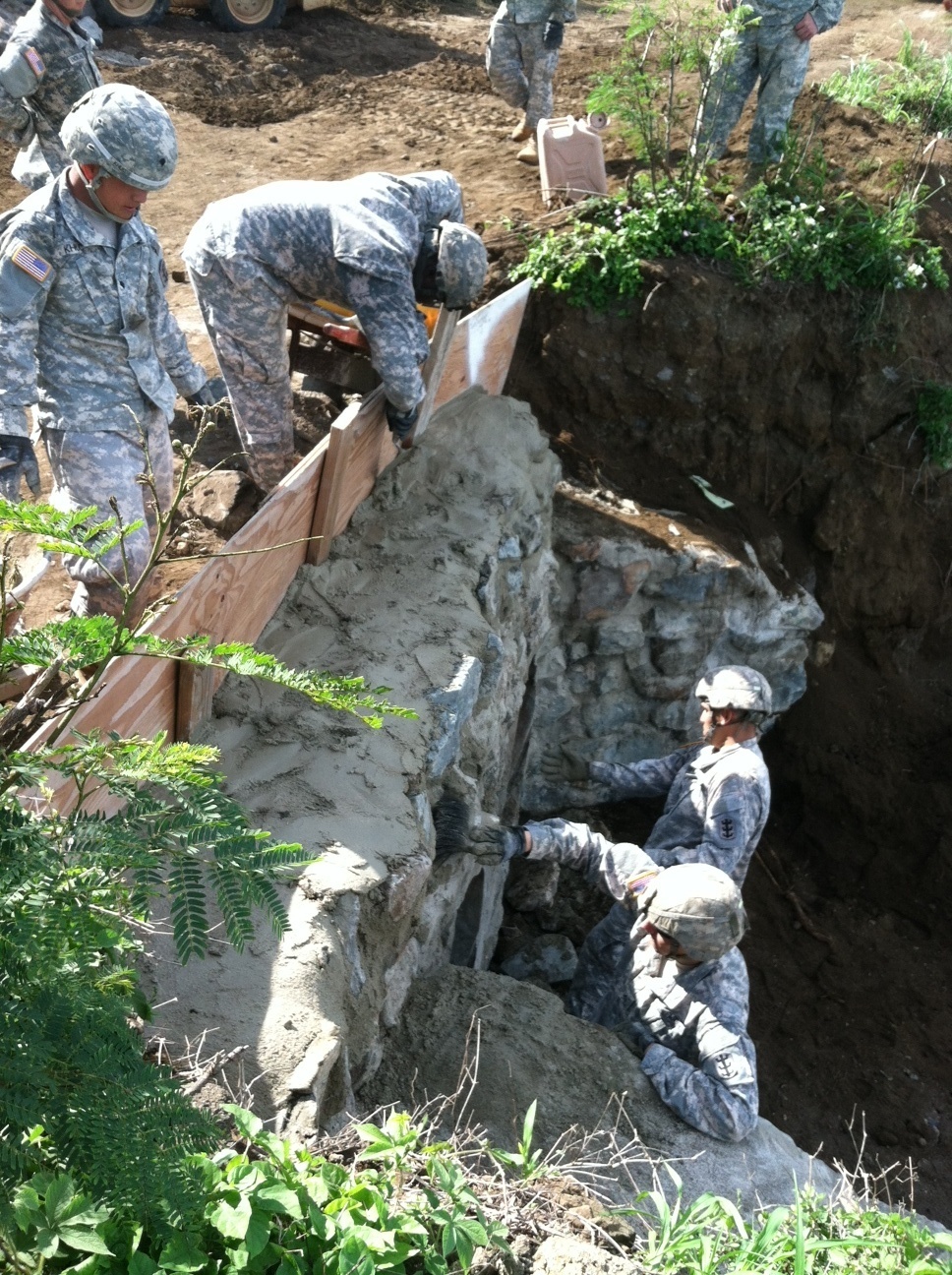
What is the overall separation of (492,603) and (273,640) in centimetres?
122

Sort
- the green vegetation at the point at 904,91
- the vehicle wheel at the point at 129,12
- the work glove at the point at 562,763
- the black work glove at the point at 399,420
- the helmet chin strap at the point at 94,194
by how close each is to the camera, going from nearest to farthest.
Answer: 1. the helmet chin strap at the point at 94,194
2. the black work glove at the point at 399,420
3. the work glove at the point at 562,763
4. the green vegetation at the point at 904,91
5. the vehicle wheel at the point at 129,12

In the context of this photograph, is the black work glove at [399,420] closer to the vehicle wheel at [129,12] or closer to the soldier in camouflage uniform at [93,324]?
the soldier in camouflage uniform at [93,324]

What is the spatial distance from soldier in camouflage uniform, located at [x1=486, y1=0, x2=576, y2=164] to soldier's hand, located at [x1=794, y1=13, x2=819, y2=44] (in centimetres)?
177

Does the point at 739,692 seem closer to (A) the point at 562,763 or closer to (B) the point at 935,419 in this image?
(A) the point at 562,763

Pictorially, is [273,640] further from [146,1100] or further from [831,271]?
[831,271]

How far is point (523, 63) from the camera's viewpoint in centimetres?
806

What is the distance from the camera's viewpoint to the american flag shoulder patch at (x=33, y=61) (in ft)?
16.3

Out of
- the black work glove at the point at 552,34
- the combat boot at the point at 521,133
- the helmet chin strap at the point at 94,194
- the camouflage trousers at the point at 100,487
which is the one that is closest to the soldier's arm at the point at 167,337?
the helmet chin strap at the point at 94,194

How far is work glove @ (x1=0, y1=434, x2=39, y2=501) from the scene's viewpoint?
347 cm

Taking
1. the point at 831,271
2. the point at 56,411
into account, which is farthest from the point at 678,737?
the point at 56,411

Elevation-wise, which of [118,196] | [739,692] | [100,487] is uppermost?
[118,196]

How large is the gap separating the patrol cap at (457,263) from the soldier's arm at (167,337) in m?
1.05

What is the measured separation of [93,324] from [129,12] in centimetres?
832

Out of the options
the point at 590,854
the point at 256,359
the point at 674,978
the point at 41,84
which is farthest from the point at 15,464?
the point at 674,978
